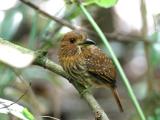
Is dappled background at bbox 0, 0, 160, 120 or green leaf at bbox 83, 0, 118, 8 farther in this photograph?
dappled background at bbox 0, 0, 160, 120

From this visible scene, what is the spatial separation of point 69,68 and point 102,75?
0.20 metres

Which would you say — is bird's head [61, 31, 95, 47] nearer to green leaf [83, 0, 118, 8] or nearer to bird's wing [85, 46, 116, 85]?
bird's wing [85, 46, 116, 85]

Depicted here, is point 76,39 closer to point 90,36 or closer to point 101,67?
point 101,67

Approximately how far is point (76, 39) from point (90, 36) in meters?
1.68

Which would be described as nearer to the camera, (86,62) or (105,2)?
(105,2)

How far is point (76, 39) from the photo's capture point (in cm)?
327

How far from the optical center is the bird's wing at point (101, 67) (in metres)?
3.21

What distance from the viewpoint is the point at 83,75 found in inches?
126

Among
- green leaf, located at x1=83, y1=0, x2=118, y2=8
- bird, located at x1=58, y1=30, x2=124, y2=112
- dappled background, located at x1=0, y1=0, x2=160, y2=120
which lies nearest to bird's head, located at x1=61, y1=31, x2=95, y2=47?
bird, located at x1=58, y1=30, x2=124, y2=112

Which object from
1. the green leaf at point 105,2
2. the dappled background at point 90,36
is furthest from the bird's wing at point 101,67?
the green leaf at point 105,2

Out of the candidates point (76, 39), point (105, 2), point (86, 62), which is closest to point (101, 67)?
point (86, 62)

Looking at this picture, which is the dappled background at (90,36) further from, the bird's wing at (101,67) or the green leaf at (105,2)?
the bird's wing at (101,67)

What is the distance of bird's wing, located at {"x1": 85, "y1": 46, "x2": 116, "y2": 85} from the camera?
3.21 meters

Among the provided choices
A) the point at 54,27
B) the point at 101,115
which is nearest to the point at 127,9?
the point at 54,27
